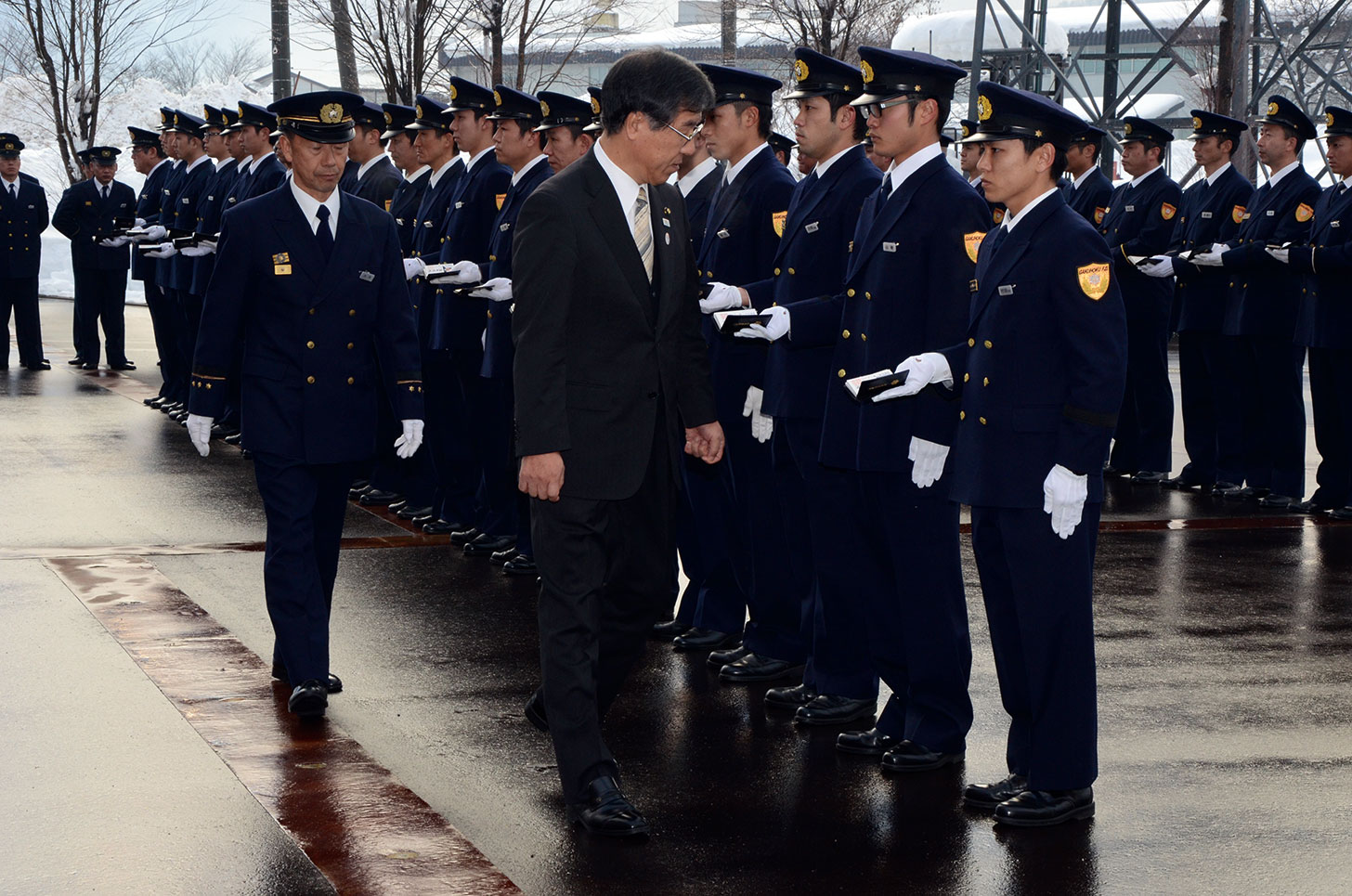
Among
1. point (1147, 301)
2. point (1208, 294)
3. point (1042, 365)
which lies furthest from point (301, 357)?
point (1147, 301)

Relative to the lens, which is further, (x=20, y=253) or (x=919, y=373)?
(x=20, y=253)

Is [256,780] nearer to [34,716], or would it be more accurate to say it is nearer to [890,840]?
[34,716]

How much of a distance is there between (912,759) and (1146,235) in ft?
23.3

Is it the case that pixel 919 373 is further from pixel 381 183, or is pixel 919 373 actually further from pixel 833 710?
pixel 381 183

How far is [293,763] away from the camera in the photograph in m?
5.30

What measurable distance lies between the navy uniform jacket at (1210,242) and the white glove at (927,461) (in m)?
6.56

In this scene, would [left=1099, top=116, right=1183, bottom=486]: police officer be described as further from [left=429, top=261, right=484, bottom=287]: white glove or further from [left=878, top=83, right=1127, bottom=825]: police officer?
[left=878, top=83, right=1127, bottom=825]: police officer

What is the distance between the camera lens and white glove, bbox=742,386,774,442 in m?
6.24

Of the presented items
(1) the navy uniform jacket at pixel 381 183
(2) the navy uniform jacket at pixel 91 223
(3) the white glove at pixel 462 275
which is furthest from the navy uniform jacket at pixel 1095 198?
(2) the navy uniform jacket at pixel 91 223

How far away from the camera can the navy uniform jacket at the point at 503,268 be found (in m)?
8.28

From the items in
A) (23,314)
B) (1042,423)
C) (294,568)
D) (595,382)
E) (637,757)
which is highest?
(595,382)

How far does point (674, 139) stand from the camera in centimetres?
478

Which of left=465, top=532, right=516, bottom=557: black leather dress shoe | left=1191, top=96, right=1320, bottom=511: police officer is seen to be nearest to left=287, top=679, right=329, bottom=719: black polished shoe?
left=465, top=532, right=516, bottom=557: black leather dress shoe

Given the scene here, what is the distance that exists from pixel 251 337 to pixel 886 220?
2331 mm
